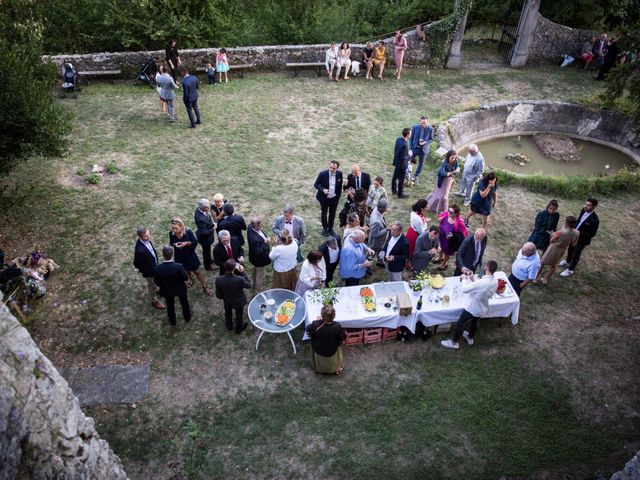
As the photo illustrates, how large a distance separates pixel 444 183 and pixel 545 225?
7.75ft

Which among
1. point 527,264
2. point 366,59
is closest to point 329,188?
point 527,264

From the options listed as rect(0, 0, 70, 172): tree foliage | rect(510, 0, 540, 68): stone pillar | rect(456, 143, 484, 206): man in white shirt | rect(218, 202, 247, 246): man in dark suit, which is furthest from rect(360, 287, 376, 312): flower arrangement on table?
rect(510, 0, 540, 68): stone pillar

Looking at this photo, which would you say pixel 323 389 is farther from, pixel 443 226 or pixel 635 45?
pixel 635 45

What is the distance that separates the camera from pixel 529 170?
14.6 meters

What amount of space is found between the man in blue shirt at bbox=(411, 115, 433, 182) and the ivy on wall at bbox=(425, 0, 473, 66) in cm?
820

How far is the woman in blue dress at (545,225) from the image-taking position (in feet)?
28.8

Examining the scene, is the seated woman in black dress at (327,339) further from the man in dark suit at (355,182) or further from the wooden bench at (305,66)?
the wooden bench at (305,66)

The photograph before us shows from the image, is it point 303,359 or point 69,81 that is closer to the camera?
point 303,359

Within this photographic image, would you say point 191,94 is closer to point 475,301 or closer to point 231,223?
point 231,223

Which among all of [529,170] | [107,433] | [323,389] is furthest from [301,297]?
[529,170]

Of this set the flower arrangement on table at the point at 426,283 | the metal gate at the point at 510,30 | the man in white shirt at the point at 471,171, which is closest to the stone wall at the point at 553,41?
the metal gate at the point at 510,30

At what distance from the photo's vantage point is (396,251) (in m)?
8.07

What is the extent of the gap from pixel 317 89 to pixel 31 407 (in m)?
14.7

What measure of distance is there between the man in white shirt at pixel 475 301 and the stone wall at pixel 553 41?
15.4 m
